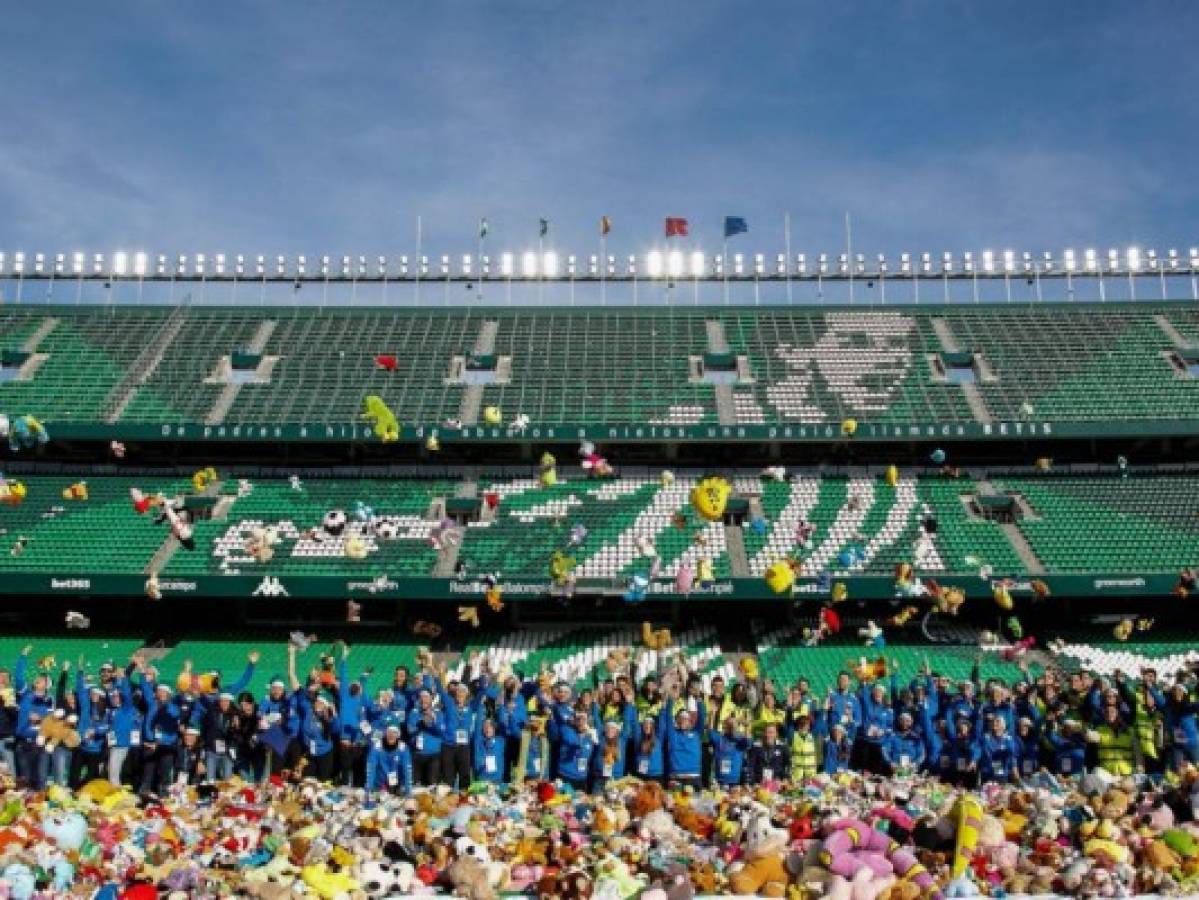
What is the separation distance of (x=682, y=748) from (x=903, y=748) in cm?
337

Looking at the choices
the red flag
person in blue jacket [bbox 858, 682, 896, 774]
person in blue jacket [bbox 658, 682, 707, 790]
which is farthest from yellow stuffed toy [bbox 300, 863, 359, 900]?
the red flag

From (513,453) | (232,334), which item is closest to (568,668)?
(513,453)

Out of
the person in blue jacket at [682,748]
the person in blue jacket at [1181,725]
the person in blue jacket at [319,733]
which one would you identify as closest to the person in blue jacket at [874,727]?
the person in blue jacket at [682,748]

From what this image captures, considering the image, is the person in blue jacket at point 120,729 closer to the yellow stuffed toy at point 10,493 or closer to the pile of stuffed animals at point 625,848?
the pile of stuffed animals at point 625,848

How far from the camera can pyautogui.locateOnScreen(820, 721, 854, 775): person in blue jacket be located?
48.9 feet

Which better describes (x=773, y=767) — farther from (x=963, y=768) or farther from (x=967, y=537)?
(x=967, y=537)

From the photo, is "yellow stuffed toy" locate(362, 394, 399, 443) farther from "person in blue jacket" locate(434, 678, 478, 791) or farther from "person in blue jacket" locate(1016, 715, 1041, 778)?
"person in blue jacket" locate(1016, 715, 1041, 778)

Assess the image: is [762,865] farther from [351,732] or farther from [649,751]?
[351,732]

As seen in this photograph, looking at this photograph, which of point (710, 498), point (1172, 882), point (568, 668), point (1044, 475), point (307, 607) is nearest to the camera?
point (1172, 882)

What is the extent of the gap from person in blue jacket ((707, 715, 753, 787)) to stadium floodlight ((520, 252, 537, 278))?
31.4m

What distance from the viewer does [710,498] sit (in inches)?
865

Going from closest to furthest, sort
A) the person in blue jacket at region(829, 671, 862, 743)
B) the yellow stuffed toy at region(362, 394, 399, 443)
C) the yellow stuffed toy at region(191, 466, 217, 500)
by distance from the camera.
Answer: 1. the person in blue jacket at region(829, 671, 862, 743)
2. the yellow stuffed toy at region(191, 466, 217, 500)
3. the yellow stuffed toy at region(362, 394, 399, 443)

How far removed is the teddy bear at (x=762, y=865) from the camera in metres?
9.48

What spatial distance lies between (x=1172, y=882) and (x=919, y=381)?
2753 centimetres
